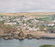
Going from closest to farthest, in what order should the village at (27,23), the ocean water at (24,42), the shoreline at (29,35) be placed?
1. the ocean water at (24,42)
2. the shoreline at (29,35)
3. the village at (27,23)

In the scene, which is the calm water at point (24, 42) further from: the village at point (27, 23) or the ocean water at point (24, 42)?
the village at point (27, 23)

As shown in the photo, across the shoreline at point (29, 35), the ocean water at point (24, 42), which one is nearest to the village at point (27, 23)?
the shoreline at point (29, 35)

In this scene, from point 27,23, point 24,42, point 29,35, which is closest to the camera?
point 24,42

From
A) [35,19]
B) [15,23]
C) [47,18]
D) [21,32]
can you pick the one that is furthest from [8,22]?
[47,18]

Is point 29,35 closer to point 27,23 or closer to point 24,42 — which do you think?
point 24,42

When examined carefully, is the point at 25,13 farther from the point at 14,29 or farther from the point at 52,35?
the point at 52,35

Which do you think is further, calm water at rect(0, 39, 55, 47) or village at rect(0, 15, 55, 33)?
village at rect(0, 15, 55, 33)

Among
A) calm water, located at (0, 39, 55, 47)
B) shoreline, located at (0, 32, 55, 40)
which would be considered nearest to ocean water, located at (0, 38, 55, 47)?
calm water, located at (0, 39, 55, 47)

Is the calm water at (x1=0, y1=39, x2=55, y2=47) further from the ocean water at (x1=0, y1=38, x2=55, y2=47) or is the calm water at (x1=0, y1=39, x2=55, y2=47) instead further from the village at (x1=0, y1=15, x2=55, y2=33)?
the village at (x1=0, y1=15, x2=55, y2=33)

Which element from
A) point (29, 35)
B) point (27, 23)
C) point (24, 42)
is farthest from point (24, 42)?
point (27, 23)

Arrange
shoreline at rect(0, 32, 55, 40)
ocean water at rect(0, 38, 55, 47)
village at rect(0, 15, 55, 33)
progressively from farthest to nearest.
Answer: village at rect(0, 15, 55, 33), shoreline at rect(0, 32, 55, 40), ocean water at rect(0, 38, 55, 47)
